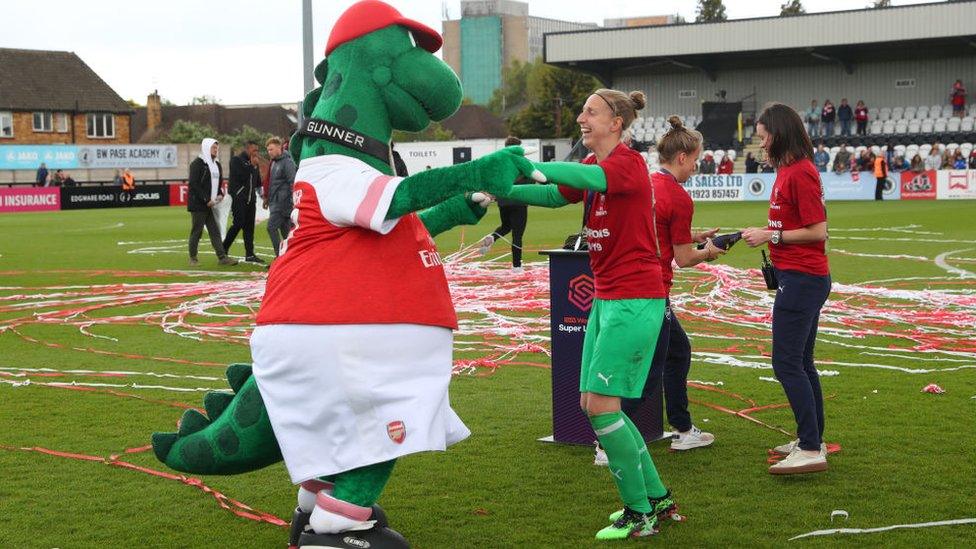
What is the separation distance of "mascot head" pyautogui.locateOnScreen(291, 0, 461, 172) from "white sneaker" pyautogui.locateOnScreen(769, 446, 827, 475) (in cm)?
272

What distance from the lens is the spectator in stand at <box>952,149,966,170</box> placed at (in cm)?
3962

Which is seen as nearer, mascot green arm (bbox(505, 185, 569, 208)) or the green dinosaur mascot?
the green dinosaur mascot

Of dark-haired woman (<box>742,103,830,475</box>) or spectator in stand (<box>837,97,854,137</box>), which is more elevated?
spectator in stand (<box>837,97,854,137</box>)

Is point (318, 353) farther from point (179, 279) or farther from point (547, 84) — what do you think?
point (547, 84)

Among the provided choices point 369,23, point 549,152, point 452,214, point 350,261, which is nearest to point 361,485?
point 350,261

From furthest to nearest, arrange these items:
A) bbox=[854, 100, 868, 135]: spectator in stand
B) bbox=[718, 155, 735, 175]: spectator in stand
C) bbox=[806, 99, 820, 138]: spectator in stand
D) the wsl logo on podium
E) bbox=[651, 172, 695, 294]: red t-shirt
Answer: bbox=[806, 99, 820, 138]: spectator in stand
bbox=[854, 100, 868, 135]: spectator in stand
bbox=[718, 155, 735, 175]: spectator in stand
the wsl logo on podium
bbox=[651, 172, 695, 294]: red t-shirt

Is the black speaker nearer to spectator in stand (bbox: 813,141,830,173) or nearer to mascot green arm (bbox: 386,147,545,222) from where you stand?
spectator in stand (bbox: 813,141,830,173)

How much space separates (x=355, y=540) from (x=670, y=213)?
265 cm

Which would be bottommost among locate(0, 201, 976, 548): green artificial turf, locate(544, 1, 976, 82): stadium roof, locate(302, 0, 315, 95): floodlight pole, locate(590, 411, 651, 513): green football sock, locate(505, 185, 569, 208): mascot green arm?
locate(0, 201, 976, 548): green artificial turf

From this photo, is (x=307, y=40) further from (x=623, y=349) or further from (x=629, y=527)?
(x=629, y=527)

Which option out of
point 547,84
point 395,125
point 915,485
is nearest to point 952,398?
point 915,485

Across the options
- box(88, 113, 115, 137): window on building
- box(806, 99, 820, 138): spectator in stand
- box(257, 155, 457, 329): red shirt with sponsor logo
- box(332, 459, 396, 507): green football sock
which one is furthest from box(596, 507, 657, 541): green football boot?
box(88, 113, 115, 137): window on building

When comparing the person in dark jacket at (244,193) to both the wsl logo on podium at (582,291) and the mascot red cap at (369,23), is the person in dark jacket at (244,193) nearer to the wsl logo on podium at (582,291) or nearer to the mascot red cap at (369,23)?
the wsl logo on podium at (582,291)

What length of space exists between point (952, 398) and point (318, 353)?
5183 mm
